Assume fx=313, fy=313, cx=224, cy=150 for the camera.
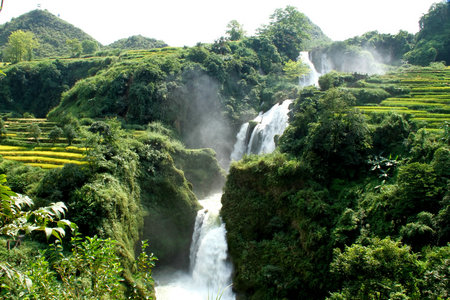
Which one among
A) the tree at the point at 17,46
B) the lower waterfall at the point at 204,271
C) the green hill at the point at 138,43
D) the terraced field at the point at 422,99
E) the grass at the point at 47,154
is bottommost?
the lower waterfall at the point at 204,271

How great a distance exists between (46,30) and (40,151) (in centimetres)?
7788

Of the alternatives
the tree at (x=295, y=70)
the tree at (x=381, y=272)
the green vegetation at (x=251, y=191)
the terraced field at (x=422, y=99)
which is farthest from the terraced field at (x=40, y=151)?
the tree at (x=295, y=70)

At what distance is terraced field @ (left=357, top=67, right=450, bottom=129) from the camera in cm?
2217

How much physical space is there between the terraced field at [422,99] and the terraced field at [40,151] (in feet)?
72.6

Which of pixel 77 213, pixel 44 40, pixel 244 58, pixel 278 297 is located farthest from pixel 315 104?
pixel 44 40

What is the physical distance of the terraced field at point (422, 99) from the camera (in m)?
22.2

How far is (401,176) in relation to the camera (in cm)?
1528

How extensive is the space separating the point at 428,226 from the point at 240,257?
10.9 meters

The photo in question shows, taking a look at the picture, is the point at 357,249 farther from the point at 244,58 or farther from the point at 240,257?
the point at 244,58

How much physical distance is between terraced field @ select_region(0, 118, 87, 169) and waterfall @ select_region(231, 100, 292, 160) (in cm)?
1685

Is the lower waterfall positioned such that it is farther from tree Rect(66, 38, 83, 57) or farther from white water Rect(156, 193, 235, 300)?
tree Rect(66, 38, 83, 57)

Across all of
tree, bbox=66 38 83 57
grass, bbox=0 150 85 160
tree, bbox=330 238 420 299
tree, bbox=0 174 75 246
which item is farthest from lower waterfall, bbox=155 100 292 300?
tree, bbox=66 38 83 57

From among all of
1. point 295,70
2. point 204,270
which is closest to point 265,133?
point 204,270

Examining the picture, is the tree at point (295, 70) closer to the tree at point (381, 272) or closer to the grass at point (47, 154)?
the grass at point (47, 154)
